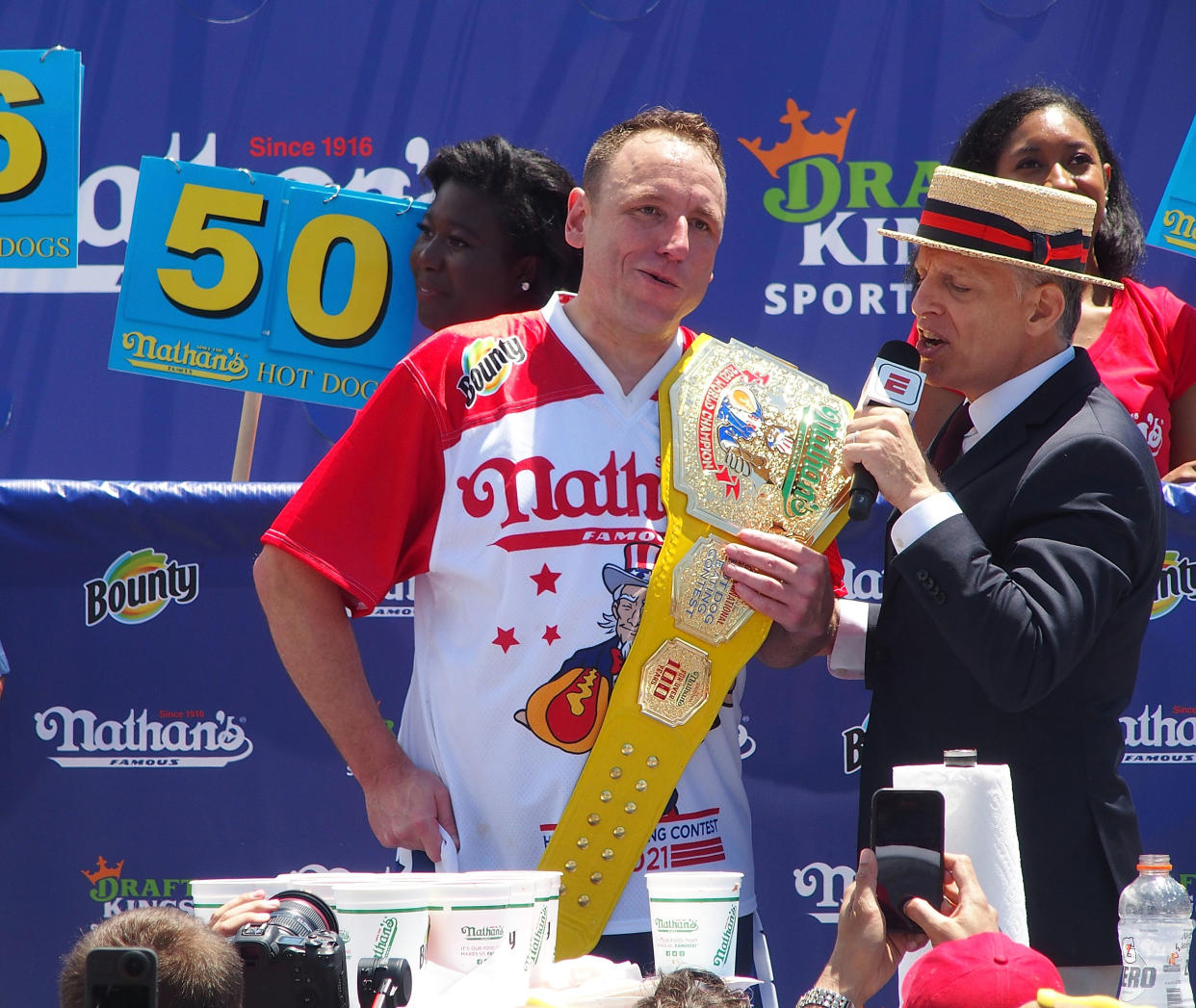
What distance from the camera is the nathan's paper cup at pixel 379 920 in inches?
64.7

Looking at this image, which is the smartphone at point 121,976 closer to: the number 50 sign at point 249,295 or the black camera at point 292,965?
the black camera at point 292,965

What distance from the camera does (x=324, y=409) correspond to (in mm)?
4523

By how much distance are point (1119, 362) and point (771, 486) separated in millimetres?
1517

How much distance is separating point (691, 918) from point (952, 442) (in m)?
1.08

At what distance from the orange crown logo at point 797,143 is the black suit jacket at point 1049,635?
7.23ft

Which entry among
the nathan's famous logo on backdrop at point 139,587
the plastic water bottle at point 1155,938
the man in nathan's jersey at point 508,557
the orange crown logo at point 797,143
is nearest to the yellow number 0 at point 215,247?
the nathan's famous logo on backdrop at point 139,587

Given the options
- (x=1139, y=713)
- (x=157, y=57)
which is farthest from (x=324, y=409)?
(x=1139, y=713)

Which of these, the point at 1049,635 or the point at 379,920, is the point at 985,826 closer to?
the point at 1049,635

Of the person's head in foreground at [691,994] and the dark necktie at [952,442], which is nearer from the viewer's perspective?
the person's head in foreground at [691,994]

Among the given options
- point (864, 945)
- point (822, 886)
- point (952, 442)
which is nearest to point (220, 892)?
point (864, 945)

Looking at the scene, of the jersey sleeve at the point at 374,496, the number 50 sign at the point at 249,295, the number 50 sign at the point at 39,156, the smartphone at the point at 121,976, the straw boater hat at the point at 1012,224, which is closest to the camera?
the smartphone at the point at 121,976

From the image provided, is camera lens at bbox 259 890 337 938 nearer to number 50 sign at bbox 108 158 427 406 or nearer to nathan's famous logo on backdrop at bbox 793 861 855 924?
nathan's famous logo on backdrop at bbox 793 861 855 924

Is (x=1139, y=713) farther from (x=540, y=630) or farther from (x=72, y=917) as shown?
(x=72, y=917)

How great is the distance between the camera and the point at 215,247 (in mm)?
3678
